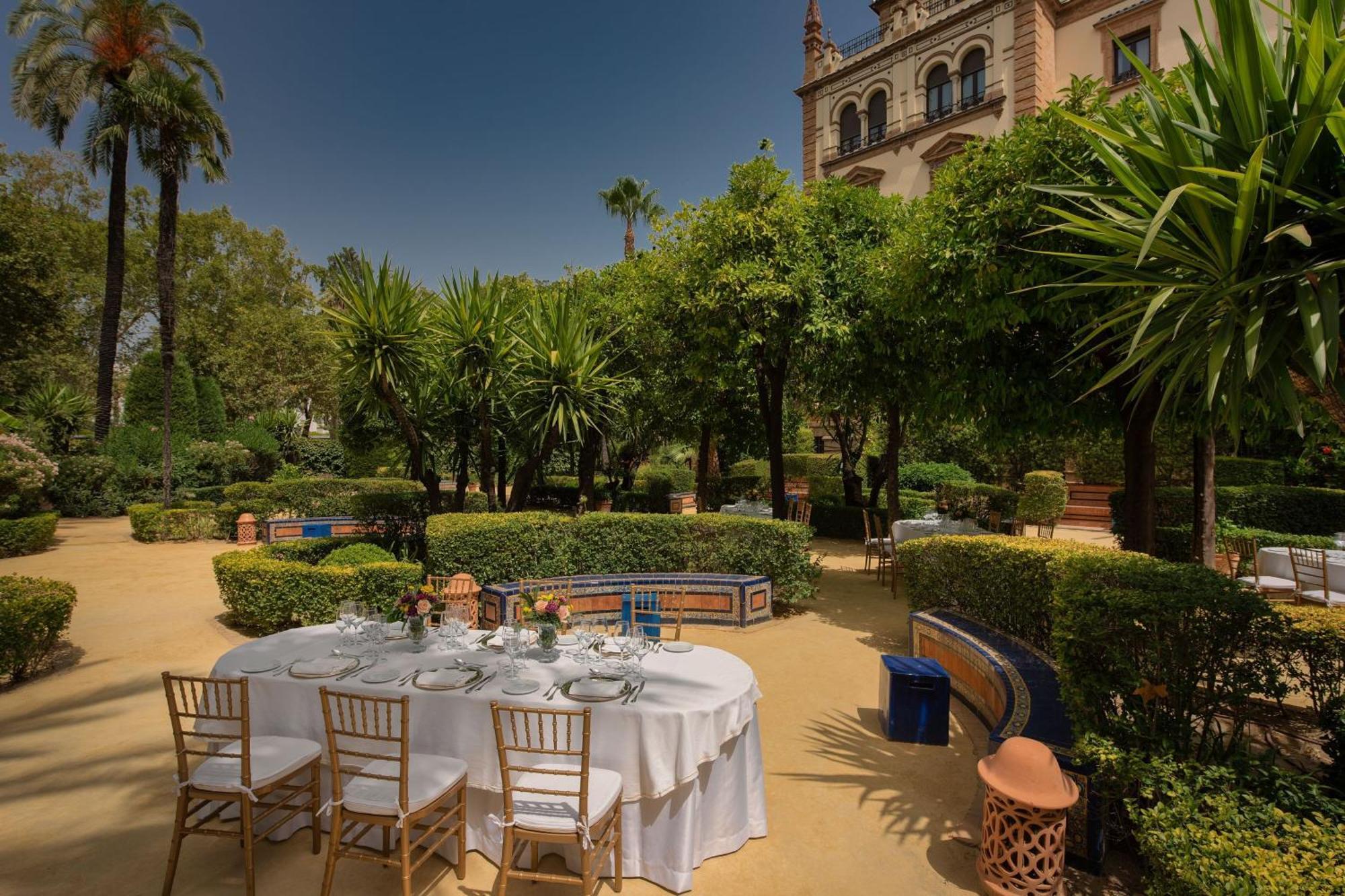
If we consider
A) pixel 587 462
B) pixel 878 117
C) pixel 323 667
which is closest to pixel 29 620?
pixel 323 667

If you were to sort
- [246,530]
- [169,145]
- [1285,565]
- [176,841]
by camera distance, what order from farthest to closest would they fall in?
1. [169,145]
2. [246,530]
3. [1285,565]
4. [176,841]

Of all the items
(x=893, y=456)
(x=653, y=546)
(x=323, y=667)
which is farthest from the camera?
(x=893, y=456)

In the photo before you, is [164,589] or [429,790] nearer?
[429,790]

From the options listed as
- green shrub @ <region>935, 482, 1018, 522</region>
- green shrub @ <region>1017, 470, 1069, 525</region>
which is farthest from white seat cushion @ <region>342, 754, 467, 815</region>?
green shrub @ <region>1017, 470, 1069, 525</region>

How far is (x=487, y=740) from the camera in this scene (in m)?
3.63

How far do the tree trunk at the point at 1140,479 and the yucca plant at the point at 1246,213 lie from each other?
4436 mm

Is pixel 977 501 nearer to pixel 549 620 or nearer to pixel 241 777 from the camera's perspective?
pixel 549 620

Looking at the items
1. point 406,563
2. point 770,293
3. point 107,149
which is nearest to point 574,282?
point 770,293

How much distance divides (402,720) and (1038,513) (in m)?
16.9

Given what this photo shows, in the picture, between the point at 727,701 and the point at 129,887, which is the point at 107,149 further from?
the point at 727,701

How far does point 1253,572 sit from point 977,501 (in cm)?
642

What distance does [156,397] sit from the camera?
23.6 meters

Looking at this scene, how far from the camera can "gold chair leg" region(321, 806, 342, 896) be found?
316 centimetres

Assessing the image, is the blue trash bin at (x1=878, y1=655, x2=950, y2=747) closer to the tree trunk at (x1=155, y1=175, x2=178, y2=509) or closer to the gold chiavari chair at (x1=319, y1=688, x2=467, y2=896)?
the gold chiavari chair at (x1=319, y1=688, x2=467, y2=896)
